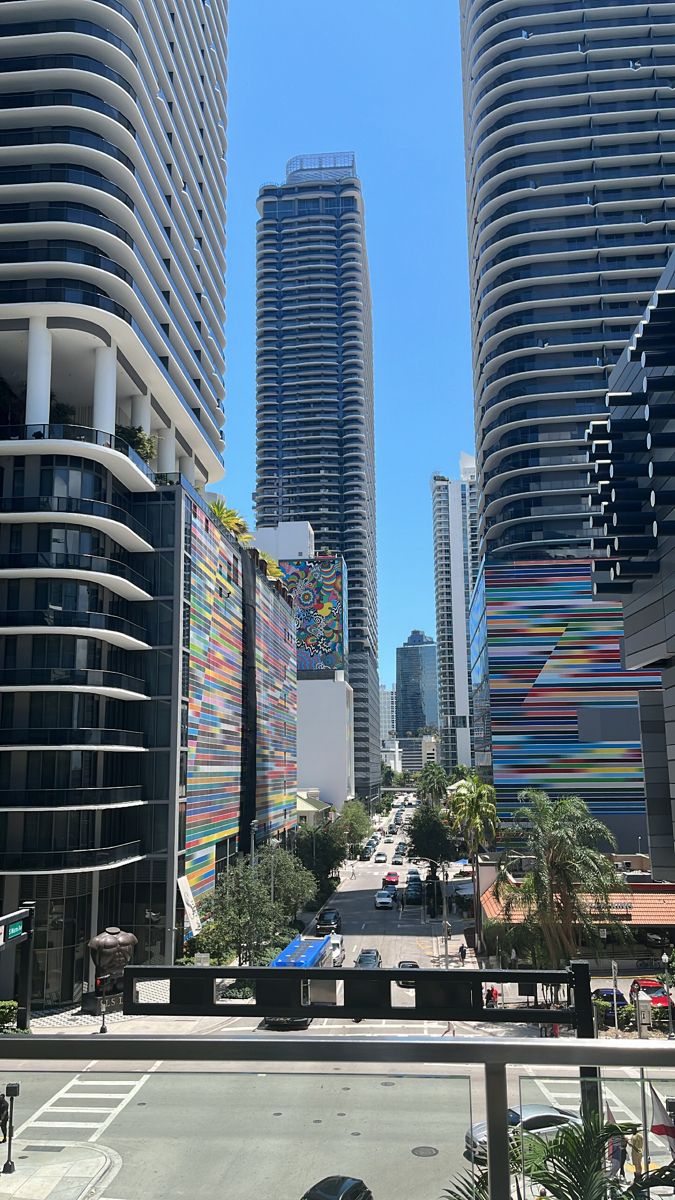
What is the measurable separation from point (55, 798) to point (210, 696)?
16.4 metres

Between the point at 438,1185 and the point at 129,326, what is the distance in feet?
155

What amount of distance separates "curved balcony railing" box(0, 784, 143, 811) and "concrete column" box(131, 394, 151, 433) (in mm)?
21844

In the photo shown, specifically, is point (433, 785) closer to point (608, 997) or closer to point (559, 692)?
point (559, 692)

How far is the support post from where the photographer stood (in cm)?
Answer: 352

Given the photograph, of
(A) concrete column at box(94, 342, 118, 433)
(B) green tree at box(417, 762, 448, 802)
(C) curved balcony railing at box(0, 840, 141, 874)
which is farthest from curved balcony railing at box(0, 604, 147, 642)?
(B) green tree at box(417, 762, 448, 802)

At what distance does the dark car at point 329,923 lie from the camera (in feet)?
194

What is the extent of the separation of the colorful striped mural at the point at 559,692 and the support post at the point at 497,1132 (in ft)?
232

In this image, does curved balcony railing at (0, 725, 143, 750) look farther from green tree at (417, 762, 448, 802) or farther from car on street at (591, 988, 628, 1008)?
green tree at (417, 762, 448, 802)

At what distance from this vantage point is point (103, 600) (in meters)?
43.8

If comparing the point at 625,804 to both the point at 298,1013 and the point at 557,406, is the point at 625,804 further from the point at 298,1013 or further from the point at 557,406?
the point at 298,1013

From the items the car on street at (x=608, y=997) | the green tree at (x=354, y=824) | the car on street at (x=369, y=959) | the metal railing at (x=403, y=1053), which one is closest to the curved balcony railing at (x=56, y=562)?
the car on street at (x=369, y=959)

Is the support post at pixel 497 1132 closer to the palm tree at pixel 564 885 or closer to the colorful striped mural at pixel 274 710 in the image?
the palm tree at pixel 564 885

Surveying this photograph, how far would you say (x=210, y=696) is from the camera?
180 ft

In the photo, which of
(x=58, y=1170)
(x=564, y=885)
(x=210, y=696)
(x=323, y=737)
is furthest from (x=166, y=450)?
(x=323, y=737)
